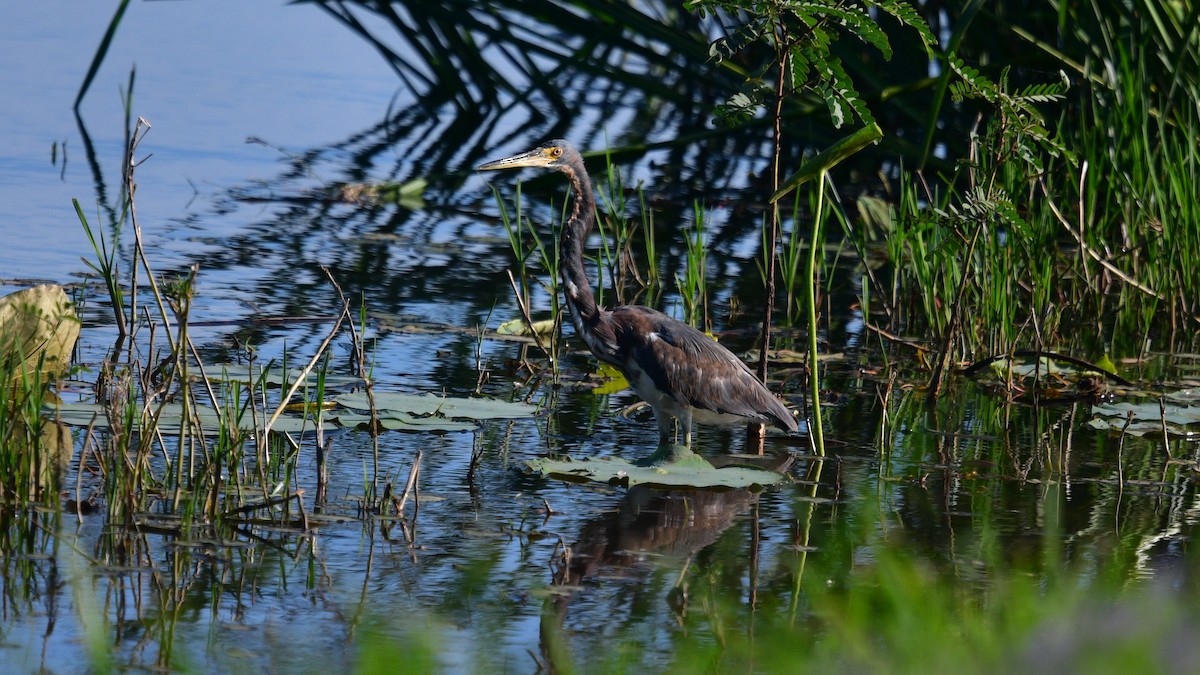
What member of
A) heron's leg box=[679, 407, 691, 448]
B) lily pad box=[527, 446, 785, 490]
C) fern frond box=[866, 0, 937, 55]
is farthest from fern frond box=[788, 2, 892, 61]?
lily pad box=[527, 446, 785, 490]

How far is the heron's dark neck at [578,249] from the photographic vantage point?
5961 millimetres

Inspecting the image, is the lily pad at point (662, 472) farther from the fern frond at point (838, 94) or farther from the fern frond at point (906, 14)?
the fern frond at point (906, 14)

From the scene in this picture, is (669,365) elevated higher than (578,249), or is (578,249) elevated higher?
(578,249)

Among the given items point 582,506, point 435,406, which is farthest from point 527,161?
point 582,506

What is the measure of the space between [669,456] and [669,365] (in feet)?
1.78

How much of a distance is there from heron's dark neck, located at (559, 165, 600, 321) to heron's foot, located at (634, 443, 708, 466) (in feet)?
2.59

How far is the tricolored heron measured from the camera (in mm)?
5727

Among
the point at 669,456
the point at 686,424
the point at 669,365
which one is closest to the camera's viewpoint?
the point at 669,456

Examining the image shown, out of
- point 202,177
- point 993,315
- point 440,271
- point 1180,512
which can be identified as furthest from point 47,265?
point 1180,512

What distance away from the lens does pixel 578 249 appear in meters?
6.12

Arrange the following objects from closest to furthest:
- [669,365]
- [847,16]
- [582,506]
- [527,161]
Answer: [582,506]
[847,16]
[669,365]
[527,161]

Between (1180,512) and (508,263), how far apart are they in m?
4.85

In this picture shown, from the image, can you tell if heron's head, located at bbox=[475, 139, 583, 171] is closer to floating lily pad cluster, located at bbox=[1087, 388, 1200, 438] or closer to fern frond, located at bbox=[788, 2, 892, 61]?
fern frond, located at bbox=[788, 2, 892, 61]

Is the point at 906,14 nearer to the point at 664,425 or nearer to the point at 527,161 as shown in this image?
the point at 527,161
